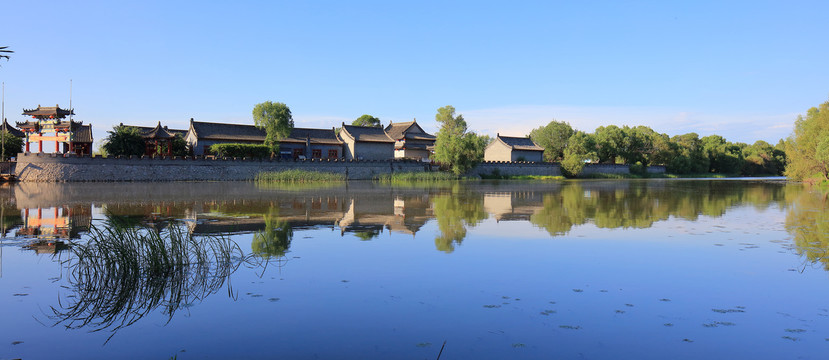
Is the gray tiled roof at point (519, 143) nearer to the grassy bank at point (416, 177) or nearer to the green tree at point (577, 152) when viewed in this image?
the green tree at point (577, 152)

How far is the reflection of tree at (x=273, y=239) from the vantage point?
11834 millimetres

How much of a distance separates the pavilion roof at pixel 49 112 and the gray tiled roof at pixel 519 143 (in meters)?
51.4

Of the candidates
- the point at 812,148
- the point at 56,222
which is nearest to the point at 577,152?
the point at 812,148

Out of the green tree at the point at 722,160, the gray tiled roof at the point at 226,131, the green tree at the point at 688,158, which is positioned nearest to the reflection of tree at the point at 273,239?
the gray tiled roof at the point at 226,131

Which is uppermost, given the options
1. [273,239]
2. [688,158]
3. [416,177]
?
[688,158]

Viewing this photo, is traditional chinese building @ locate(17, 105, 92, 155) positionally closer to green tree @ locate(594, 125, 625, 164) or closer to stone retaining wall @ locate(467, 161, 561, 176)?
stone retaining wall @ locate(467, 161, 561, 176)

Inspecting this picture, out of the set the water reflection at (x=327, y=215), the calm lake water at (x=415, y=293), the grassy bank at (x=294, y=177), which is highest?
the grassy bank at (x=294, y=177)

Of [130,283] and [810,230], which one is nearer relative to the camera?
[130,283]

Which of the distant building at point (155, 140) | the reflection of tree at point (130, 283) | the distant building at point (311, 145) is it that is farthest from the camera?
the distant building at point (311, 145)

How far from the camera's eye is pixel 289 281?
917 cm

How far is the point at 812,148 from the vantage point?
49594mm

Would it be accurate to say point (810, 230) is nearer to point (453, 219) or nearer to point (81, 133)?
point (453, 219)

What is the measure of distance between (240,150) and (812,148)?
53859mm

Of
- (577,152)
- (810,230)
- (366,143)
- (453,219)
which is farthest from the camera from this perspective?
(577,152)
